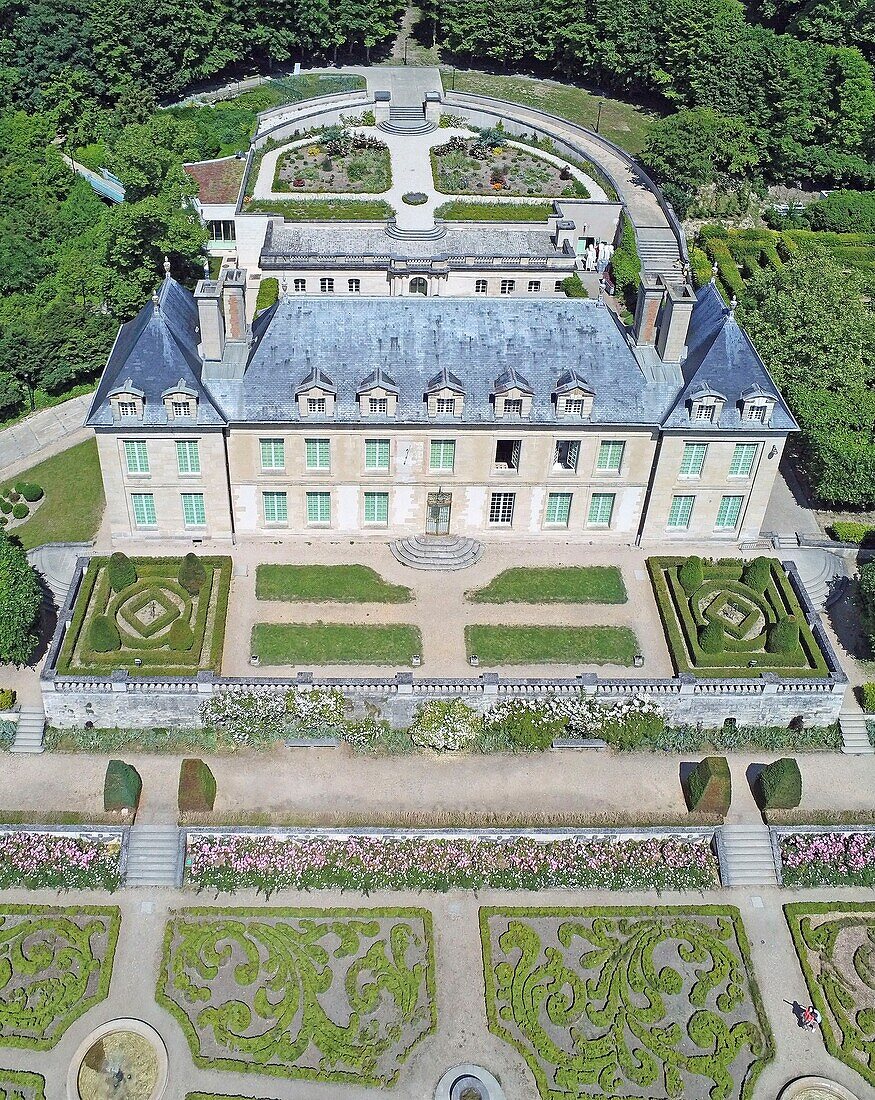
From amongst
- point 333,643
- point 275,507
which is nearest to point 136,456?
point 275,507

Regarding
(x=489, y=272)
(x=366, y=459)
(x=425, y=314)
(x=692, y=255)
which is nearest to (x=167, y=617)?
(x=366, y=459)

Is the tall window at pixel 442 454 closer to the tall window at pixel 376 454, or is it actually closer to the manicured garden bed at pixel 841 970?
the tall window at pixel 376 454

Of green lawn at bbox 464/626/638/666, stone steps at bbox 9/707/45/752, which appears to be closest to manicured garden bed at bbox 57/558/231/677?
stone steps at bbox 9/707/45/752

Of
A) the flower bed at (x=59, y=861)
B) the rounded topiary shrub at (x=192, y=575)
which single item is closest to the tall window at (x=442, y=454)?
the rounded topiary shrub at (x=192, y=575)

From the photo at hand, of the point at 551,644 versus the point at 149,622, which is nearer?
the point at 149,622

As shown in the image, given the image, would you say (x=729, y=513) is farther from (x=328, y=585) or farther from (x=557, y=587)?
(x=328, y=585)

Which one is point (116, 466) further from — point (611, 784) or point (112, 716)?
point (611, 784)
